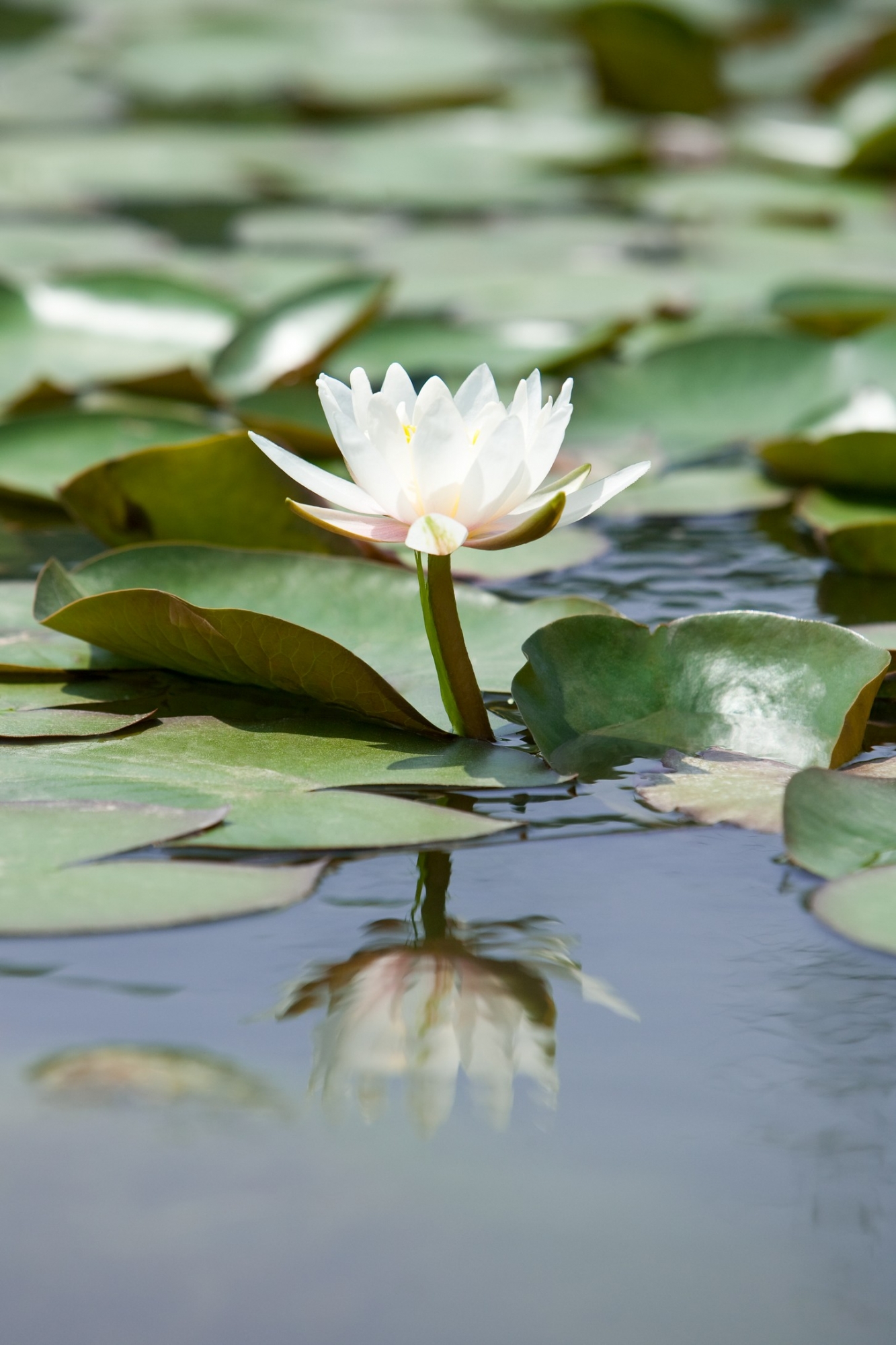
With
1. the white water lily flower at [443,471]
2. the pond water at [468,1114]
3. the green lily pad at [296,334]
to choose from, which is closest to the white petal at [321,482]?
the white water lily flower at [443,471]

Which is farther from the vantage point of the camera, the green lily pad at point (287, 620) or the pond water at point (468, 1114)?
the green lily pad at point (287, 620)

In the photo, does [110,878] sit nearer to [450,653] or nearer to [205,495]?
[450,653]

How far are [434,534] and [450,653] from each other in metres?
0.10

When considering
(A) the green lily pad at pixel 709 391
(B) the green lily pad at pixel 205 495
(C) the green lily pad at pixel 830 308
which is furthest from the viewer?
(C) the green lily pad at pixel 830 308

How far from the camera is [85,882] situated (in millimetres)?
765

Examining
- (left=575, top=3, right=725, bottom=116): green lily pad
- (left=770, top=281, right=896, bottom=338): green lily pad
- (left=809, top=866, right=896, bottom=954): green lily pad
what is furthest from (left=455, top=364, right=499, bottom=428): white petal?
(left=575, top=3, right=725, bottom=116): green lily pad

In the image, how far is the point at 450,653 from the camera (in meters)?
0.93

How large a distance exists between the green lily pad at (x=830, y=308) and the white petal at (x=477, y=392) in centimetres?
119

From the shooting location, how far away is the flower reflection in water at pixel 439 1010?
0.63 meters

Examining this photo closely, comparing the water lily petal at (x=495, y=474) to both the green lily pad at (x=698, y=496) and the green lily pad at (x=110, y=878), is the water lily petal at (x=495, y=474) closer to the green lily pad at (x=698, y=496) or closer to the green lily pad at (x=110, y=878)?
the green lily pad at (x=110, y=878)

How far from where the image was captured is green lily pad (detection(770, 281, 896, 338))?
6.72 feet

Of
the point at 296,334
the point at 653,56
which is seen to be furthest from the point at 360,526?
the point at 653,56

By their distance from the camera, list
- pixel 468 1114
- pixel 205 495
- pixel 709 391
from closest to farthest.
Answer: pixel 468 1114
pixel 205 495
pixel 709 391

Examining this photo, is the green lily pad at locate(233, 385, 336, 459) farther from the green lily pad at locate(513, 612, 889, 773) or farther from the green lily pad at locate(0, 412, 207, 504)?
the green lily pad at locate(513, 612, 889, 773)
